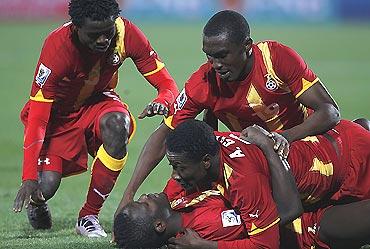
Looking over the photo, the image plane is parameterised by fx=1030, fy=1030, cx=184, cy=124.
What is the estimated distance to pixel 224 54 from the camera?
6625 millimetres

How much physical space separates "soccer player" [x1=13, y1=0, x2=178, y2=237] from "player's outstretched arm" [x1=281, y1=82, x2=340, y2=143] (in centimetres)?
101

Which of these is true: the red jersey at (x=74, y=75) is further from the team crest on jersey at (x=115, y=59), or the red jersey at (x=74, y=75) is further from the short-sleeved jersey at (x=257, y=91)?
the short-sleeved jersey at (x=257, y=91)

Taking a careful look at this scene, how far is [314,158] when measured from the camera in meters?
6.57

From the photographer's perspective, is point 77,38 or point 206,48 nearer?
point 206,48

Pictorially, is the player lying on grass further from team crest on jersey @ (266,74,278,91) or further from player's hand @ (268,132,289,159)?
team crest on jersey @ (266,74,278,91)

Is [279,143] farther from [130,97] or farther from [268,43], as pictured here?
[130,97]

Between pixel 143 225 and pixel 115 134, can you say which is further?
pixel 115 134

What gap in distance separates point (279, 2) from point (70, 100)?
2600 cm

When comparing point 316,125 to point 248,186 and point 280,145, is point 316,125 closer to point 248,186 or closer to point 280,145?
point 280,145

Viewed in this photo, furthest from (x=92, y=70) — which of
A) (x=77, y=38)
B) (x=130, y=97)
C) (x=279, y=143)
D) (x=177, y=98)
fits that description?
(x=130, y=97)

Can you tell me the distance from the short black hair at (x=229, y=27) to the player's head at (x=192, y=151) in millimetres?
731

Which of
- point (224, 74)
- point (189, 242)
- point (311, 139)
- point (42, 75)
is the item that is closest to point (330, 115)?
point (311, 139)

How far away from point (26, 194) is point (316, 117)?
6.47 feet

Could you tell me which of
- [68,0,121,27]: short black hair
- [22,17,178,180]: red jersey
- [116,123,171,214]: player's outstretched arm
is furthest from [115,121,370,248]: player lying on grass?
[68,0,121,27]: short black hair
